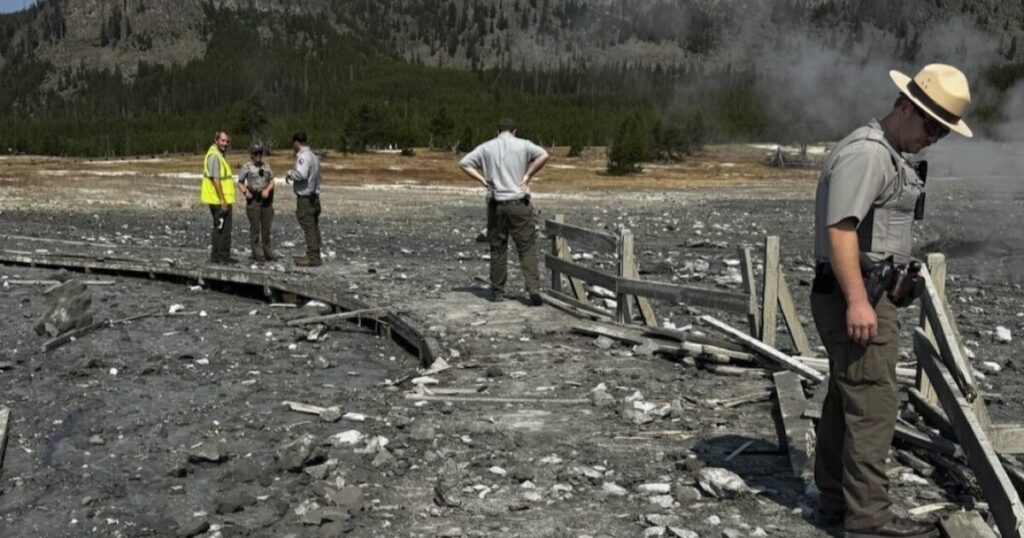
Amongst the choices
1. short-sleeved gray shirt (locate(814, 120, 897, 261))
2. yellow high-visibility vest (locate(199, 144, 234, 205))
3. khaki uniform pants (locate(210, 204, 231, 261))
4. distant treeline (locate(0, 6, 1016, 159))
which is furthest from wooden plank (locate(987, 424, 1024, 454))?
distant treeline (locate(0, 6, 1016, 159))

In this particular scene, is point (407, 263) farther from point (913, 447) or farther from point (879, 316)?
point (879, 316)

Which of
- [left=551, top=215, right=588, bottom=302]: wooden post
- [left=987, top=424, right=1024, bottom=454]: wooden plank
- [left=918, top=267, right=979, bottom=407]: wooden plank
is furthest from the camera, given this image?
[left=551, top=215, right=588, bottom=302]: wooden post

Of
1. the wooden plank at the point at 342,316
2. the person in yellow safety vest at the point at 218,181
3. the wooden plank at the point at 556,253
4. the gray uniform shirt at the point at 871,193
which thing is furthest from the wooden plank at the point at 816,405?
the person in yellow safety vest at the point at 218,181

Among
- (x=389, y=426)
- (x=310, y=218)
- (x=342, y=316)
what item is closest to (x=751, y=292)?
(x=389, y=426)

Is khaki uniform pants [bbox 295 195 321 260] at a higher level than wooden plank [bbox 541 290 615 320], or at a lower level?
higher

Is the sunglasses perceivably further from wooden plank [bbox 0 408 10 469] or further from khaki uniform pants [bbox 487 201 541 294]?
khaki uniform pants [bbox 487 201 541 294]

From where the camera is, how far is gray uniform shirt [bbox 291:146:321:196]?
15500 mm

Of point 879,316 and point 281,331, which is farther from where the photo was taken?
point 281,331

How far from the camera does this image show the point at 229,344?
11.6 m

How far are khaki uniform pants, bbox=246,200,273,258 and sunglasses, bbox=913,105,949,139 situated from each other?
1328 centimetres

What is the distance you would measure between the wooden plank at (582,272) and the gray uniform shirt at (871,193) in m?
6.28

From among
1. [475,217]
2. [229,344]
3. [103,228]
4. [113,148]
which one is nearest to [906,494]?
[229,344]

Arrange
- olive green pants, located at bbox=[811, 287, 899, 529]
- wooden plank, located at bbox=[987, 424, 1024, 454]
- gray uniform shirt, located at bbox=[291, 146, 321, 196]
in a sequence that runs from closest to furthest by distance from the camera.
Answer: olive green pants, located at bbox=[811, 287, 899, 529] → wooden plank, located at bbox=[987, 424, 1024, 454] → gray uniform shirt, located at bbox=[291, 146, 321, 196]

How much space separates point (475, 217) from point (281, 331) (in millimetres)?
19048
